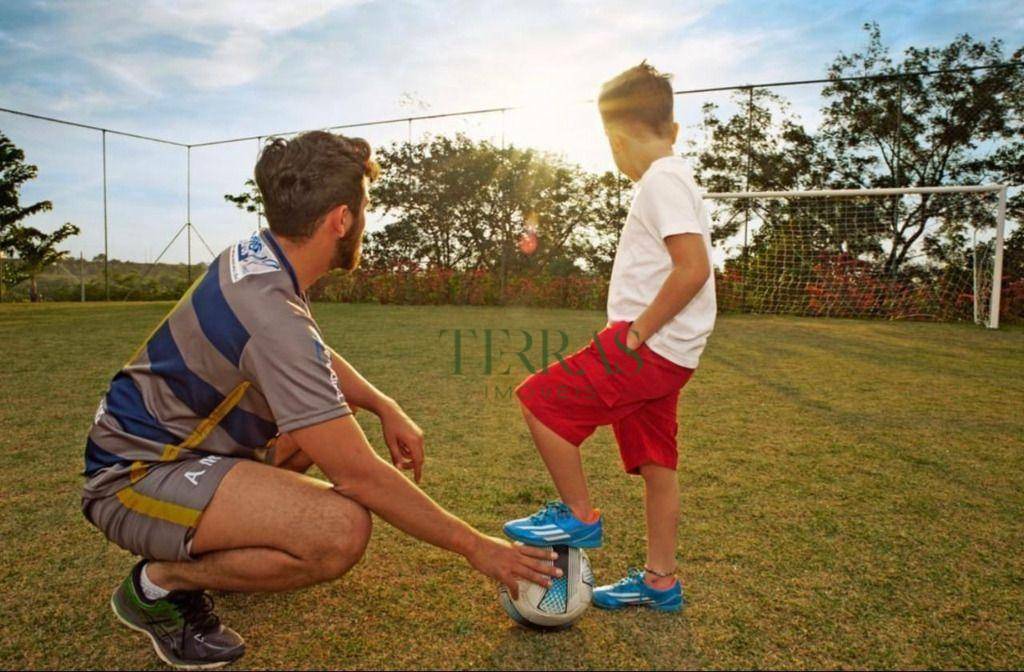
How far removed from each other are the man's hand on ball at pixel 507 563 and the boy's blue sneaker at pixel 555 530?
13 centimetres

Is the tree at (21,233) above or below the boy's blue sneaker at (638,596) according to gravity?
above

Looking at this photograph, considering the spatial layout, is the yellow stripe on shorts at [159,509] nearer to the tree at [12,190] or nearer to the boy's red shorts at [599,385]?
the boy's red shorts at [599,385]

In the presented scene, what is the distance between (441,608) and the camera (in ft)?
5.79

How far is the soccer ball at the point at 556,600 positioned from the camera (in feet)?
5.34

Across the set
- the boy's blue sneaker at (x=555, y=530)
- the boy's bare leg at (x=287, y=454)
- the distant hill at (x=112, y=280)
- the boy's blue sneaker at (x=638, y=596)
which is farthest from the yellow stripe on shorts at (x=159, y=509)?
the distant hill at (x=112, y=280)

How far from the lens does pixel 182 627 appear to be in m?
1.51

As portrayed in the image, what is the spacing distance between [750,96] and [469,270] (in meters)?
6.80

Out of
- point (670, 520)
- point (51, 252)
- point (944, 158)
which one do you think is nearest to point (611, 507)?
point (670, 520)

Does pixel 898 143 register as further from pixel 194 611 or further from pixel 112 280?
pixel 112 280

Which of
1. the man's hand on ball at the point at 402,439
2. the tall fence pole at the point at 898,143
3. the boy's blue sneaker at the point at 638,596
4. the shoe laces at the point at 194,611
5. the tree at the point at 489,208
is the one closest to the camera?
the shoe laces at the point at 194,611

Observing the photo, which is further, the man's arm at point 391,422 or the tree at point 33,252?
the tree at point 33,252

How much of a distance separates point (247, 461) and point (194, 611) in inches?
13.4

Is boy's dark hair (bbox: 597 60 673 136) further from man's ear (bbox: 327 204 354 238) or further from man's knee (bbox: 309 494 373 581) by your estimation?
man's knee (bbox: 309 494 373 581)

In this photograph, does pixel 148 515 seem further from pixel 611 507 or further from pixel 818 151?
pixel 818 151
